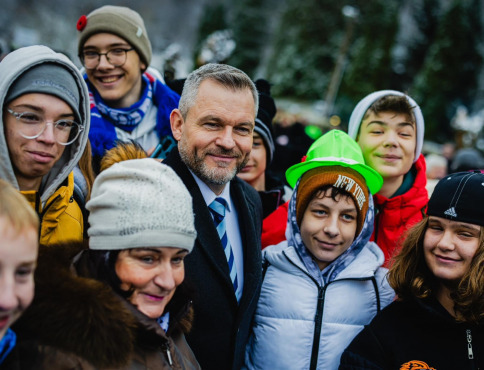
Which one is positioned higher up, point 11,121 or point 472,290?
point 11,121

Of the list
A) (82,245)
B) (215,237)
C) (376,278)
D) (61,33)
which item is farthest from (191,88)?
(61,33)

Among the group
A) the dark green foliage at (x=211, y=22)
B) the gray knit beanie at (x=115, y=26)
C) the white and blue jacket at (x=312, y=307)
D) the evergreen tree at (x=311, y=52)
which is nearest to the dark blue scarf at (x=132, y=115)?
the gray knit beanie at (x=115, y=26)

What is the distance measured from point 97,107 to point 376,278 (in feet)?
8.31

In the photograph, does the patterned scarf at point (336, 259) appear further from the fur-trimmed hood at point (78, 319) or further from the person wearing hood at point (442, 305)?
the fur-trimmed hood at point (78, 319)

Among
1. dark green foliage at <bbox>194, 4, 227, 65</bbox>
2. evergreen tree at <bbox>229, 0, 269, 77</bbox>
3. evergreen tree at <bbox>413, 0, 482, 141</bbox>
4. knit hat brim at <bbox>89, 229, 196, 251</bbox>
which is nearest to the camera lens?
knit hat brim at <bbox>89, 229, 196, 251</bbox>

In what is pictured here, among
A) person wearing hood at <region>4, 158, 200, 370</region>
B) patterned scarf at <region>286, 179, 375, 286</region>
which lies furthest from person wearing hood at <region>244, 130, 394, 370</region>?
person wearing hood at <region>4, 158, 200, 370</region>

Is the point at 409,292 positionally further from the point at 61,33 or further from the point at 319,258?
the point at 61,33

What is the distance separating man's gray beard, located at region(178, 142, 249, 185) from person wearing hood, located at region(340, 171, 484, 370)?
121 centimetres

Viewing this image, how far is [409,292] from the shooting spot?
105 inches

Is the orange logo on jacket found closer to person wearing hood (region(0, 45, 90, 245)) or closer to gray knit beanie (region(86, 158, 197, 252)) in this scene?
gray knit beanie (region(86, 158, 197, 252))

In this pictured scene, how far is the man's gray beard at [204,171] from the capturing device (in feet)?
8.93

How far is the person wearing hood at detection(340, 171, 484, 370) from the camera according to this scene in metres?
2.42

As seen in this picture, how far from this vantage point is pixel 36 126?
2.32 metres

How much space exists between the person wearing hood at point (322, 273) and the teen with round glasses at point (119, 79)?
1.23 m
